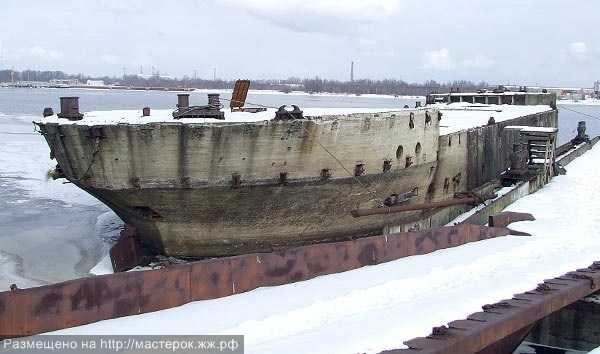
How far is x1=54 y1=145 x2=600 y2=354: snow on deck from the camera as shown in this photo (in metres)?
5.86

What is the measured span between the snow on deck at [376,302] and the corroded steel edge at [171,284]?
115mm

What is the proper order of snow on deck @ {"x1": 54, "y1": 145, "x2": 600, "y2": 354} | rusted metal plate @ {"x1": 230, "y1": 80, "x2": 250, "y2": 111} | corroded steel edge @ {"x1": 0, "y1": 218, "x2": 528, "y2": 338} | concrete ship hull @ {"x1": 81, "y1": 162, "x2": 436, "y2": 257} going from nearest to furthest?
corroded steel edge @ {"x1": 0, "y1": 218, "x2": 528, "y2": 338} < snow on deck @ {"x1": 54, "y1": 145, "x2": 600, "y2": 354} < concrete ship hull @ {"x1": 81, "y1": 162, "x2": 436, "y2": 257} < rusted metal plate @ {"x1": 230, "y1": 80, "x2": 250, "y2": 111}

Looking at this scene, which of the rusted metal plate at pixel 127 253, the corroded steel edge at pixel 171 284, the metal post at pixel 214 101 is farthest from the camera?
the rusted metal plate at pixel 127 253

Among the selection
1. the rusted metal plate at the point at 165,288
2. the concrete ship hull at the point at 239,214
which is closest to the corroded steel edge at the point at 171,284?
the rusted metal plate at the point at 165,288

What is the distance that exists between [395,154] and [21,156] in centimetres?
2173

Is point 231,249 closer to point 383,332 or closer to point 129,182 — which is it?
point 129,182

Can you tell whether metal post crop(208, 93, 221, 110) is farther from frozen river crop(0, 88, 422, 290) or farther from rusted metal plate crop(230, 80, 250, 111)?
Answer: frozen river crop(0, 88, 422, 290)

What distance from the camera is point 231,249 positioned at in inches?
453

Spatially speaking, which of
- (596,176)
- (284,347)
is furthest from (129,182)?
(596,176)

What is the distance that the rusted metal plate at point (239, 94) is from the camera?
526 inches

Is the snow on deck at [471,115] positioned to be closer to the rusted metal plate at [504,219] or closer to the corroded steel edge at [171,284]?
the rusted metal plate at [504,219]

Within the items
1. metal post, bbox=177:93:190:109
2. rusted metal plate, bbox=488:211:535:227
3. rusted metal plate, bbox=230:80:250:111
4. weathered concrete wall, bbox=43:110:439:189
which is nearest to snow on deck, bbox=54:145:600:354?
rusted metal plate, bbox=488:211:535:227

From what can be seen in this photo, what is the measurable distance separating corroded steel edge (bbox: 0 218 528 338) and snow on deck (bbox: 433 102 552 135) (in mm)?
7792
